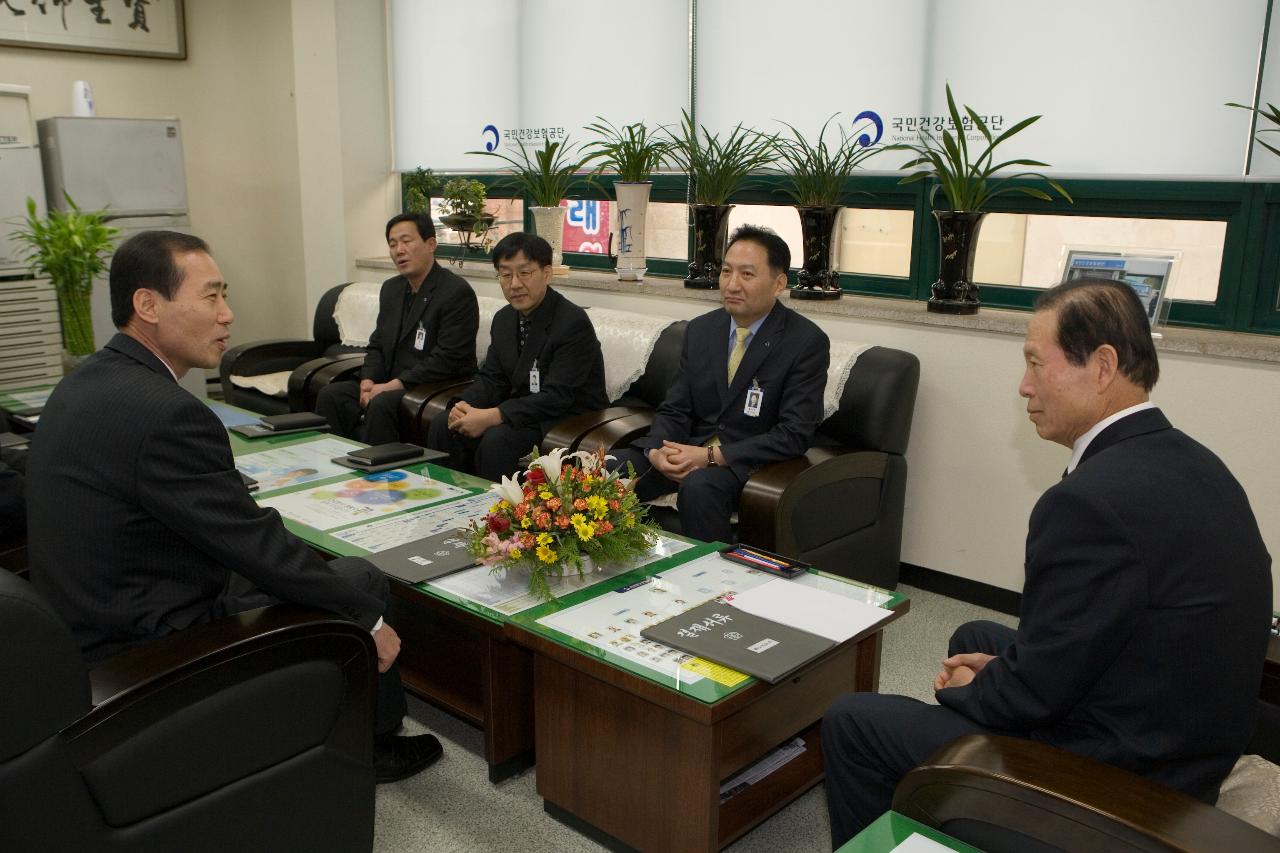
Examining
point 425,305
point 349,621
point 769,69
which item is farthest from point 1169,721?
point 425,305

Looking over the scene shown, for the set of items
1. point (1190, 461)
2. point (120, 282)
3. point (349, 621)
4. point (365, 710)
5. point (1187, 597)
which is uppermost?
point (120, 282)

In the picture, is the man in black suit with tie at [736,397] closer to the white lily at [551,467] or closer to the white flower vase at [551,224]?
the white lily at [551,467]

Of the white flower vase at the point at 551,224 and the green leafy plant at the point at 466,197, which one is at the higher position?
the green leafy plant at the point at 466,197

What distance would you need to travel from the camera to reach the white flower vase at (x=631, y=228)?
180 inches

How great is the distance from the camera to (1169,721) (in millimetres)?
1483

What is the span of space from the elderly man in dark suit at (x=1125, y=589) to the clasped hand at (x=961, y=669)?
0.15 m

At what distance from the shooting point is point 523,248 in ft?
13.3

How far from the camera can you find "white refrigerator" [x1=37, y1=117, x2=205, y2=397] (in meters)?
5.28

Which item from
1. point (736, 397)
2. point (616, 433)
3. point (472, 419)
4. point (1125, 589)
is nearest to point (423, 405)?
point (472, 419)

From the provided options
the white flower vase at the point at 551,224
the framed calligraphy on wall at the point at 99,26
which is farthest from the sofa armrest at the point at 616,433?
the framed calligraphy on wall at the point at 99,26

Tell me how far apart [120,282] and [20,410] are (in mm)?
2282

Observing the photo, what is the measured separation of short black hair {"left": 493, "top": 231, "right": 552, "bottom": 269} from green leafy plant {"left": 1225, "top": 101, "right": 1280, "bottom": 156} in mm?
2464

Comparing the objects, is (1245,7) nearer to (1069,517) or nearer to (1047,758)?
(1069,517)

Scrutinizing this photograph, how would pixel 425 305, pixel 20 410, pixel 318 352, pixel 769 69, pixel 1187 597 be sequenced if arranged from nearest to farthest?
pixel 1187 597, pixel 20 410, pixel 769 69, pixel 425 305, pixel 318 352
